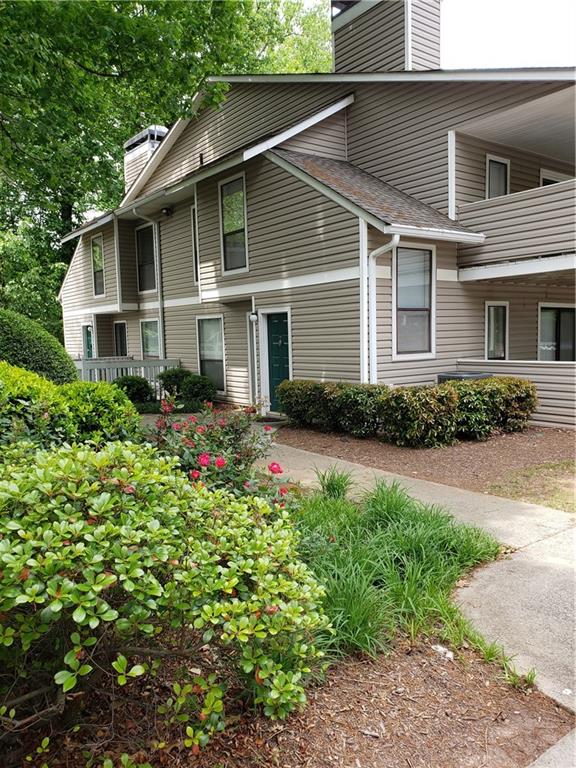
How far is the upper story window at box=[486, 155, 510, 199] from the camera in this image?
39.1ft

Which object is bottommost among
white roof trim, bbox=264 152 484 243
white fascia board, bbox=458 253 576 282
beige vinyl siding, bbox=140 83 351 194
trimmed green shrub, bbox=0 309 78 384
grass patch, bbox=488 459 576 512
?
grass patch, bbox=488 459 576 512

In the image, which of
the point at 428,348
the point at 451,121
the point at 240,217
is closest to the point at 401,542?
the point at 428,348

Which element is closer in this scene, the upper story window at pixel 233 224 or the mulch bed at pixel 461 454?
the mulch bed at pixel 461 454

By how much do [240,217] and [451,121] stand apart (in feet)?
16.8

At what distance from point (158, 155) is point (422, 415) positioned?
13.9 metres

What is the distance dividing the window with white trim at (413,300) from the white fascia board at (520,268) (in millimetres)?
983

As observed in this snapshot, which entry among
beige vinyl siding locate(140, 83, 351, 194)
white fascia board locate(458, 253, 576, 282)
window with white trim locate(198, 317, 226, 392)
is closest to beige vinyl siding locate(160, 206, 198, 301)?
window with white trim locate(198, 317, 226, 392)

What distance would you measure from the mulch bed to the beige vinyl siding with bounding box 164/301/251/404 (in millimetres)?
4294

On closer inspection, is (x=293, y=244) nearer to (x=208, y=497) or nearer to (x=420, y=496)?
(x=420, y=496)

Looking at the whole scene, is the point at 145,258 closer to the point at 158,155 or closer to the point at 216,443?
the point at 158,155

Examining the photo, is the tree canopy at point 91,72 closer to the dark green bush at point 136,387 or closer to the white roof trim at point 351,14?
the white roof trim at point 351,14

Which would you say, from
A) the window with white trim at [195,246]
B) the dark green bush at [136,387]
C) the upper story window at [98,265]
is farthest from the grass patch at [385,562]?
the upper story window at [98,265]

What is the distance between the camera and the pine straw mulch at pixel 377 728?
226 cm

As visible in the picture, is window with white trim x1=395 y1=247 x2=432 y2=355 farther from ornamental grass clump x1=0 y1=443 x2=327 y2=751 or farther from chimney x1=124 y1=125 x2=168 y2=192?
chimney x1=124 y1=125 x2=168 y2=192
